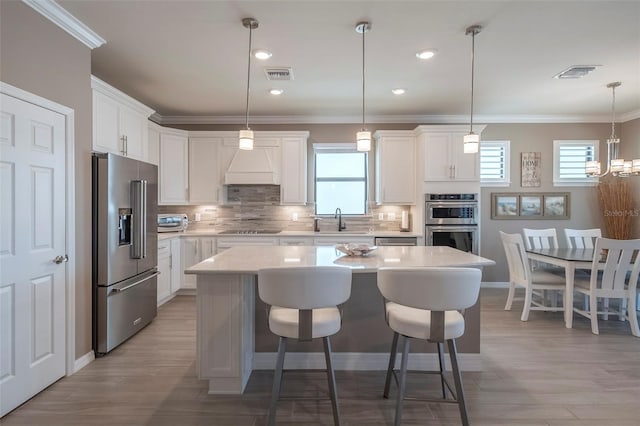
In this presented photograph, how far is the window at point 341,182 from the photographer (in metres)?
5.53

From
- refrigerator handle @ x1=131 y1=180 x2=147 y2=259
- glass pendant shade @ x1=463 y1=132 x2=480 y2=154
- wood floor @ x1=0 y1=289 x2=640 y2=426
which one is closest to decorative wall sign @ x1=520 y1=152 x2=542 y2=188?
wood floor @ x1=0 y1=289 x2=640 y2=426

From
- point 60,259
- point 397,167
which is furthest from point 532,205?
point 60,259

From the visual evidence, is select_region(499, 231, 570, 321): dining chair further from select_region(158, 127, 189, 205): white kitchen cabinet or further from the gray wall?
select_region(158, 127, 189, 205): white kitchen cabinet

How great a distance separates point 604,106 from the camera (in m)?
4.82

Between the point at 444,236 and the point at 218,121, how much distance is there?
388 centimetres

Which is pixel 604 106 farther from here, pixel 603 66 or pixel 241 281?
pixel 241 281

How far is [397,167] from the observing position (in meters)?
5.13

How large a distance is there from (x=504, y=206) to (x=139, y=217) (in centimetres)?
516

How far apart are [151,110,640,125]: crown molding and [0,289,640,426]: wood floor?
3415 mm

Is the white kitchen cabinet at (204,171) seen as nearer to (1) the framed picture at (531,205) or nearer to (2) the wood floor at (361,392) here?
(2) the wood floor at (361,392)

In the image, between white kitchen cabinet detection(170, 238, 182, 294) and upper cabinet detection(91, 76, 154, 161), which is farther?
white kitchen cabinet detection(170, 238, 182, 294)

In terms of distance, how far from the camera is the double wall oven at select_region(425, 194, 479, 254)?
15.5 ft

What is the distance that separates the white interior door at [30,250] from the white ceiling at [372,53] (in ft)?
3.25

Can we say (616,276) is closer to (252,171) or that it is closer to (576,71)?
(576,71)
